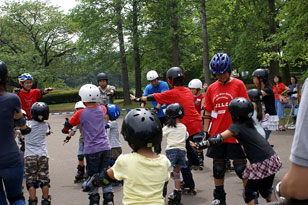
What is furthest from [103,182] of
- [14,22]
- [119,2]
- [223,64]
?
[14,22]

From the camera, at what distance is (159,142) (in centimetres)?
346

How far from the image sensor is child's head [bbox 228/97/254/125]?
4762 mm

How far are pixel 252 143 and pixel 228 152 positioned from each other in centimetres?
76

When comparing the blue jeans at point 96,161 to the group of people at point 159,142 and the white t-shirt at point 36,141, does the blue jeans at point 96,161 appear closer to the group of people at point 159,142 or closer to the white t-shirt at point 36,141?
the group of people at point 159,142

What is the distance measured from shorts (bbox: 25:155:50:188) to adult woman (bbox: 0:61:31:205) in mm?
1650

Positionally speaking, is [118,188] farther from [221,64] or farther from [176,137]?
[221,64]

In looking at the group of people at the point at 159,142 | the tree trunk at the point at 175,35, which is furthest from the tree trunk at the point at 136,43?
the group of people at the point at 159,142

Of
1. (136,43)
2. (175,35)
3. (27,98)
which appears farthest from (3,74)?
(136,43)

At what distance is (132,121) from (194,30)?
89.1 feet

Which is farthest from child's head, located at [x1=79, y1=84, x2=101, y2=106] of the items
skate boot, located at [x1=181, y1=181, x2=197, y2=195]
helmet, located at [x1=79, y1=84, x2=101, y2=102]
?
skate boot, located at [x1=181, y1=181, x2=197, y2=195]

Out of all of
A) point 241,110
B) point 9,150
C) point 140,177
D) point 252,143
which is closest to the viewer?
point 140,177

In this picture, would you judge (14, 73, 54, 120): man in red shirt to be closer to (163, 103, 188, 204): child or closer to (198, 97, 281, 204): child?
(163, 103, 188, 204): child

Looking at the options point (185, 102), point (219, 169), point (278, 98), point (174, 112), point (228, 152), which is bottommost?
point (219, 169)

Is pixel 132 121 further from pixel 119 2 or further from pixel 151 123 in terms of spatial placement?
pixel 119 2
